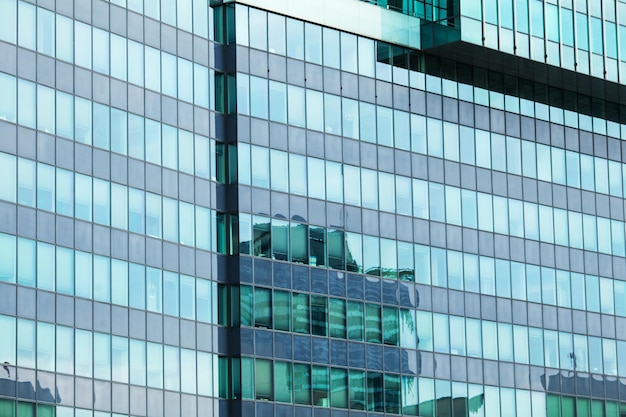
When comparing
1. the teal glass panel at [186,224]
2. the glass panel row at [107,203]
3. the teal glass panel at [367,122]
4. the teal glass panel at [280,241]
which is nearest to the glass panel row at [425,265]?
the teal glass panel at [280,241]

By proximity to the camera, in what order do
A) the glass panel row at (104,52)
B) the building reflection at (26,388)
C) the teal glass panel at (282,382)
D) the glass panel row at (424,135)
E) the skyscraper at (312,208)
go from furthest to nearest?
the glass panel row at (424,135) → the teal glass panel at (282,382) → the skyscraper at (312,208) → the glass panel row at (104,52) → the building reflection at (26,388)

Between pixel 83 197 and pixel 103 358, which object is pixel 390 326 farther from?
pixel 83 197

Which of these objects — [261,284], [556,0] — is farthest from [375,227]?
[556,0]

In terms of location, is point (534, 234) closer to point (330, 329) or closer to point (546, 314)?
point (546, 314)

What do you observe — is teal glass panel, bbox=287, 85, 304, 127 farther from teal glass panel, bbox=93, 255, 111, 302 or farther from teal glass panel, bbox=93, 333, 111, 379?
teal glass panel, bbox=93, 333, 111, 379

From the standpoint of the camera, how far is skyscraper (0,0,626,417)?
198 feet

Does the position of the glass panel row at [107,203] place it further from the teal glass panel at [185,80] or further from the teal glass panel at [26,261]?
the teal glass panel at [185,80]

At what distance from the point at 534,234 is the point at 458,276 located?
5.52 meters

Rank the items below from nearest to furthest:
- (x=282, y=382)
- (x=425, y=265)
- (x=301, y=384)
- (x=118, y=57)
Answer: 1. (x=118, y=57)
2. (x=282, y=382)
3. (x=301, y=384)
4. (x=425, y=265)

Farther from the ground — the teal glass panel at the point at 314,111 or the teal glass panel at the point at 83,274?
the teal glass panel at the point at 314,111

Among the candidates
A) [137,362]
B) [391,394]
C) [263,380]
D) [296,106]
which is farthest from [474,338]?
[137,362]

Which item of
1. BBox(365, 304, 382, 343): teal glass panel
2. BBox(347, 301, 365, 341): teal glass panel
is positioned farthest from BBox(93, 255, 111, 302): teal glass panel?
BBox(365, 304, 382, 343): teal glass panel

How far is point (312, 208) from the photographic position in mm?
70250

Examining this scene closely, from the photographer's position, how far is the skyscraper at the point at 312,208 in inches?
2382
